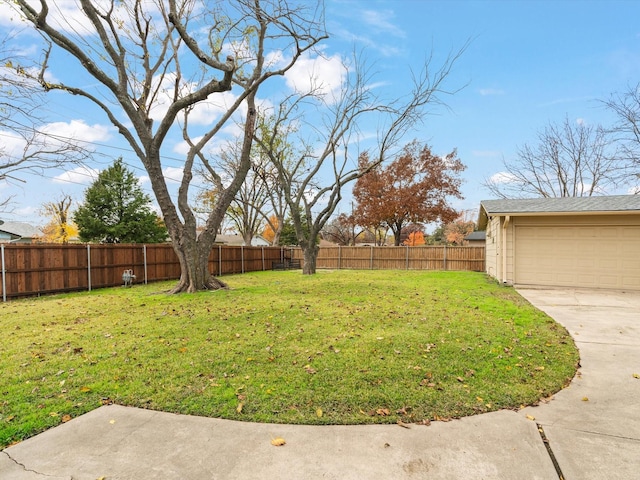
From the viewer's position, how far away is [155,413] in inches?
104

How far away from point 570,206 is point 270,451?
11811mm

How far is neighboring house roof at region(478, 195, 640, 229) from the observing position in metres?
9.76

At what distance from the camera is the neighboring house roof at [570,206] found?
9.76m

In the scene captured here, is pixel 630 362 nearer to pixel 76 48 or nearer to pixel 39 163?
pixel 76 48

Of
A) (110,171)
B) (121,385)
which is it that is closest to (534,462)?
(121,385)

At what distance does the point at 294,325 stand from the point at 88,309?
4663mm

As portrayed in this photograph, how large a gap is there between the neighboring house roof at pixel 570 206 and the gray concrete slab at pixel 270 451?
31.5ft

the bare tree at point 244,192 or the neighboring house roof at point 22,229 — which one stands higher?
the bare tree at point 244,192

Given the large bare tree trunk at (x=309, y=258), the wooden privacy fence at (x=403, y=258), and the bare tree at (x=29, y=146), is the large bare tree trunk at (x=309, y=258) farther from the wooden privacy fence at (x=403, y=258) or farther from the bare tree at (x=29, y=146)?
the bare tree at (x=29, y=146)

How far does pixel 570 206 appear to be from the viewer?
10.5m

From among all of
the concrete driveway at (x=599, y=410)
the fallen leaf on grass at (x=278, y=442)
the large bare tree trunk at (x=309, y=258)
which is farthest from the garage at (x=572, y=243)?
the fallen leaf on grass at (x=278, y=442)

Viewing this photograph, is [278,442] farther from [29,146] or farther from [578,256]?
[29,146]

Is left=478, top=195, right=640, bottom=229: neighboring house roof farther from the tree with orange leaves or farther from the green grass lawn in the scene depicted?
the tree with orange leaves

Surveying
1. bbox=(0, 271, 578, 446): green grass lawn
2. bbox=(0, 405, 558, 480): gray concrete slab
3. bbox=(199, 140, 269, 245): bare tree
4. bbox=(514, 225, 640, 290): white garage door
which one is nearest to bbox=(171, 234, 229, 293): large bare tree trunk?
bbox=(0, 271, 578, 446): green grass lawn
